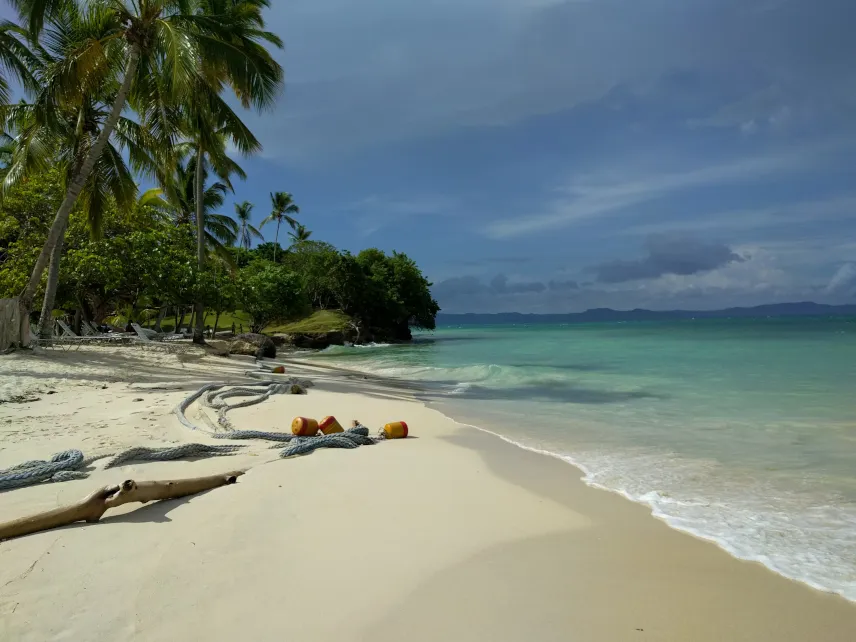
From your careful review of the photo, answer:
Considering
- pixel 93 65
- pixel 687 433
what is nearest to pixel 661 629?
pixel 687 433

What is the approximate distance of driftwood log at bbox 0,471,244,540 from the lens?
2.85m

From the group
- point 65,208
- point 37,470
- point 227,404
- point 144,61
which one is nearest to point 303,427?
point 37,470

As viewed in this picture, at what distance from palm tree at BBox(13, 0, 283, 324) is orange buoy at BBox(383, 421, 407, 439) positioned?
9382 mm

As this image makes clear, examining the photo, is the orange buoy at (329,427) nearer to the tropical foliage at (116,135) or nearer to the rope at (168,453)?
the rope at (168,453)

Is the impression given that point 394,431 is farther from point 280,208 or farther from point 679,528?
point 280,208

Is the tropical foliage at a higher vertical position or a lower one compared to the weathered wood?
higher

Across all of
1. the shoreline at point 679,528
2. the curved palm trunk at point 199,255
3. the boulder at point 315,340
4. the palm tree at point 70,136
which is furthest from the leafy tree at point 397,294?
the shoreline at point 679,528

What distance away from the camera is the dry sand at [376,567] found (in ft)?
7.53

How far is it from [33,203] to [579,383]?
19.9 metres

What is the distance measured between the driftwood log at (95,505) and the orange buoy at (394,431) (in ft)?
10.2

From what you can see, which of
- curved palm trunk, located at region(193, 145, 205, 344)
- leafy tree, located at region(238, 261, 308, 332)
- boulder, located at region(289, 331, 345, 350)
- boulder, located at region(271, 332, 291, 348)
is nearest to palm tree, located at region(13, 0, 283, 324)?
curved palm trunk, located at region(193, 145, 205, 344)

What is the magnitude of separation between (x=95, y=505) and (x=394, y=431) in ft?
12.5

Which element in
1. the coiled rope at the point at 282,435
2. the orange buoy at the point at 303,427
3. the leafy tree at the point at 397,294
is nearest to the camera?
the coiled rope at the point at 282,435

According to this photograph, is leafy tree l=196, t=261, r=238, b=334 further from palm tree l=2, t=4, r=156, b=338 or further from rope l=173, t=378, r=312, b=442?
rope l=173, t=378, r=312, b=442
